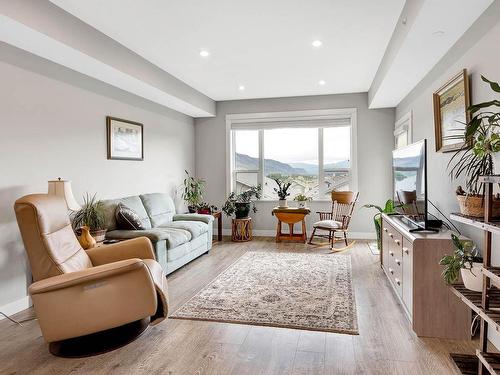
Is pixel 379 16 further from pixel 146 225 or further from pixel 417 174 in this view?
pixel 146 225

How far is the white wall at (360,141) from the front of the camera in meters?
5.98

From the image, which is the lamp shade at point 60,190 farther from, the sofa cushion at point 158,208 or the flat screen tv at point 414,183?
the flat screen tv at point 414,183

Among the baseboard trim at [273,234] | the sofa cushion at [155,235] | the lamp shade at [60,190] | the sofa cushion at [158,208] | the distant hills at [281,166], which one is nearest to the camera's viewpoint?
the lamp shade at [60,190]

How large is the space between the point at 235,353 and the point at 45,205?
1722 millimetres

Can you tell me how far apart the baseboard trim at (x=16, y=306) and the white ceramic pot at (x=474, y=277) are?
3481mm

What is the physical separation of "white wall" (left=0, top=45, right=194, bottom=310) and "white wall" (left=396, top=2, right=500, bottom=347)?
3.70 meters

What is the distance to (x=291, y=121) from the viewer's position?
251 inches

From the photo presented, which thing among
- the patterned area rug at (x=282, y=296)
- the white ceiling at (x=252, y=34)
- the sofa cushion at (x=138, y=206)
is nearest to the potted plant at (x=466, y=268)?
the patterned area rug at (x=282, y=296)

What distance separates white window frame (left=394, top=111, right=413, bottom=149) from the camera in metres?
4.62

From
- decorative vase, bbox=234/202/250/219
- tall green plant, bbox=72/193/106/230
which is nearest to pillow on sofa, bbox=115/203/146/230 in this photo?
tall green plant, bbox=72/193/106/230

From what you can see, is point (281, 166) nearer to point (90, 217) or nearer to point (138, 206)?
point (138, 206)

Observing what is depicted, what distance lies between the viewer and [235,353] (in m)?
2.29

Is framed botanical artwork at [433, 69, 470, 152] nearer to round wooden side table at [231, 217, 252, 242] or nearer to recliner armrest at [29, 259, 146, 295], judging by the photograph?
recliner armrest at [29, 259, 146, 295]

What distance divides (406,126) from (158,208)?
12.1 ft
